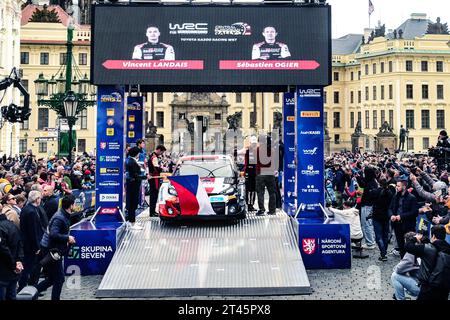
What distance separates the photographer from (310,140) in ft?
42.2

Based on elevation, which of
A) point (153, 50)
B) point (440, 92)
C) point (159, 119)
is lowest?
point (153, 50)

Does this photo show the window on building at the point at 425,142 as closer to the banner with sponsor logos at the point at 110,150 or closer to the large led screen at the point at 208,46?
the large led screen at the point at 208,46

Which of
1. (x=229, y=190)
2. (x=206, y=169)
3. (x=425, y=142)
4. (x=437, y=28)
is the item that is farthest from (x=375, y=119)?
(x=229, y=190)

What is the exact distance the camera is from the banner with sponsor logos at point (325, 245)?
38.6 ft

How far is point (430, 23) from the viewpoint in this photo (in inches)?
2849

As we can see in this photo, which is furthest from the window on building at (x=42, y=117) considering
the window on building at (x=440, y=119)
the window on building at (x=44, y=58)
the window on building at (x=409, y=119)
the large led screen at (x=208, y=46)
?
the large led screen at (x=208, y=46)

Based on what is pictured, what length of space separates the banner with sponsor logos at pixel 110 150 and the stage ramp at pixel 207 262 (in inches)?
38.2

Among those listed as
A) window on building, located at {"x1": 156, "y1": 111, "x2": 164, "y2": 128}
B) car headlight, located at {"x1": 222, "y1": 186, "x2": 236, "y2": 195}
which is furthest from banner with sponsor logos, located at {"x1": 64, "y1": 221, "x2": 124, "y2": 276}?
window on building, located at {"x1": 156, "y1": 111, "x2": 164, "y2": 128}

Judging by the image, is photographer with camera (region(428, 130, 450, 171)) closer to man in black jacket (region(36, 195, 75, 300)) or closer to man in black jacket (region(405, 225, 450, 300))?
man in black jacket (region(405, 225, 450, 300))

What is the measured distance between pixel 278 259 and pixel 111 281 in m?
3.66

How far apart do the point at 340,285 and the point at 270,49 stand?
5876mm

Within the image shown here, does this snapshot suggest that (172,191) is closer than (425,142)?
Yes

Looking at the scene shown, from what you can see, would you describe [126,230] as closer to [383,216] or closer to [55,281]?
[55,281]

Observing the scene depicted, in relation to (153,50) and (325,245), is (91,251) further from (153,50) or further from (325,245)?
(325,245)
